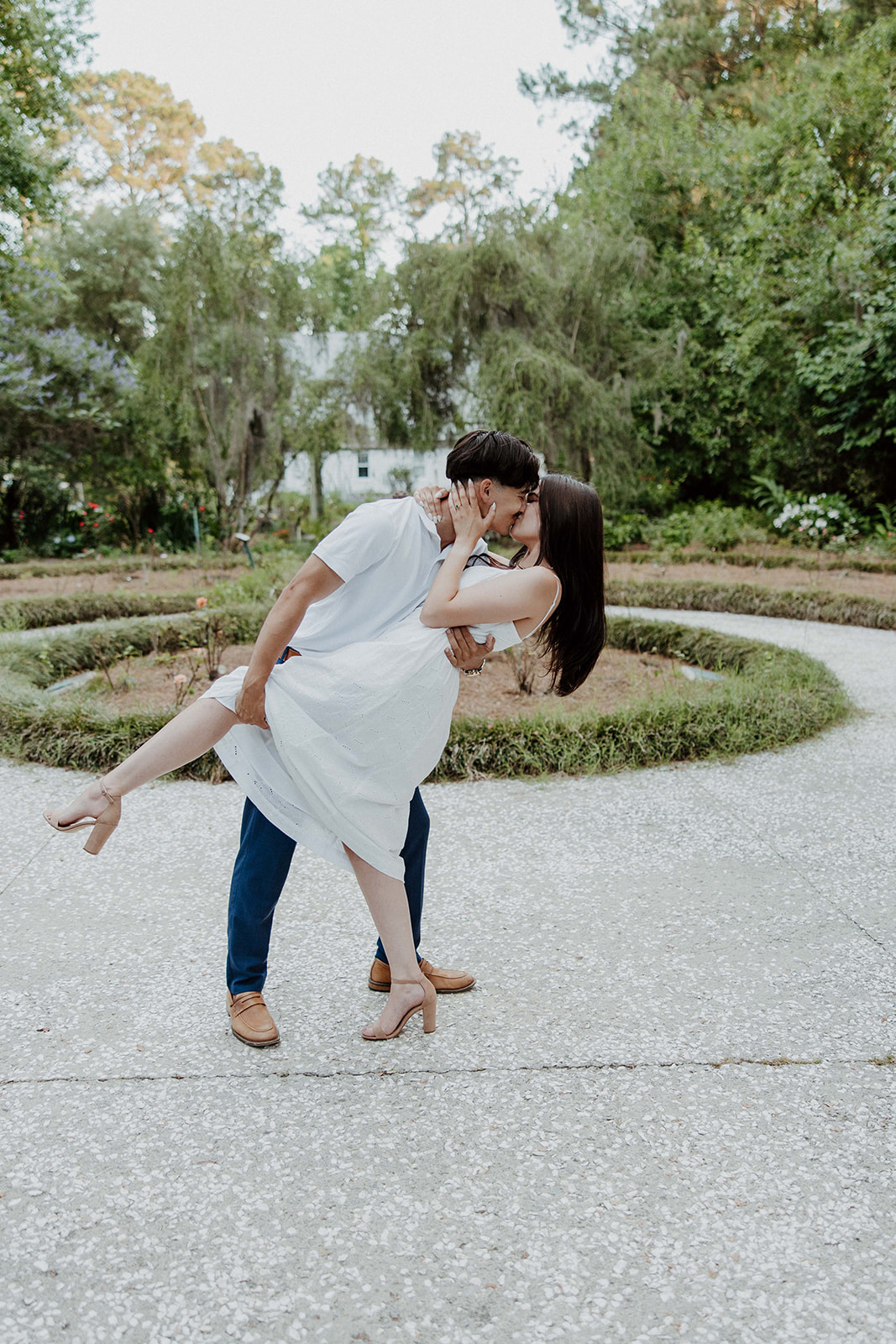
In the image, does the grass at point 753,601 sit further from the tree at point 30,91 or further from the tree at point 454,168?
the tree at point 454,168

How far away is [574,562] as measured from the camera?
2.08m

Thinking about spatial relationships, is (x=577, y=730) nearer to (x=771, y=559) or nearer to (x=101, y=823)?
(x=101, y=823)

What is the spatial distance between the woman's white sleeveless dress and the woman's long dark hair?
0.48 feet

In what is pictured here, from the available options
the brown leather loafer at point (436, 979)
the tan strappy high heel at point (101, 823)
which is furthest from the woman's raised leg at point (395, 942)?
the tan strappy high heel at point (101, 823)

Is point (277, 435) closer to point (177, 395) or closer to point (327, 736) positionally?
point (177, 395)

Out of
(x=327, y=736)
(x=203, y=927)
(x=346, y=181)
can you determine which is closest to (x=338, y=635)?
(x=327, y=736)

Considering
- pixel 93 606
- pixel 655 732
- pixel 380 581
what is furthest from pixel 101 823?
pixel 93 606

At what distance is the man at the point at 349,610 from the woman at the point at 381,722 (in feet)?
0.15

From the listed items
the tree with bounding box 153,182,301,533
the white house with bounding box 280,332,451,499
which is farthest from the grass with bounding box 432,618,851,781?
the tree with bounding box 153,182,301,533

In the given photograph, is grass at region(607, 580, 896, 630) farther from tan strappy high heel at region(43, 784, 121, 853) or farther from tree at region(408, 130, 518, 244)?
tree at region(408, 130, 518, 244)

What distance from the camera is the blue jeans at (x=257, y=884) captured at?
6.96ft

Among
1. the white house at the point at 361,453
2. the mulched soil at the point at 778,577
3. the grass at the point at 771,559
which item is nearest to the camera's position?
the mulched soil at the point at 778,577

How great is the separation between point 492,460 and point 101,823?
113 cm

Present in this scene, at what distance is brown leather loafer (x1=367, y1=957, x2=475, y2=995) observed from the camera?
7.90 feet
